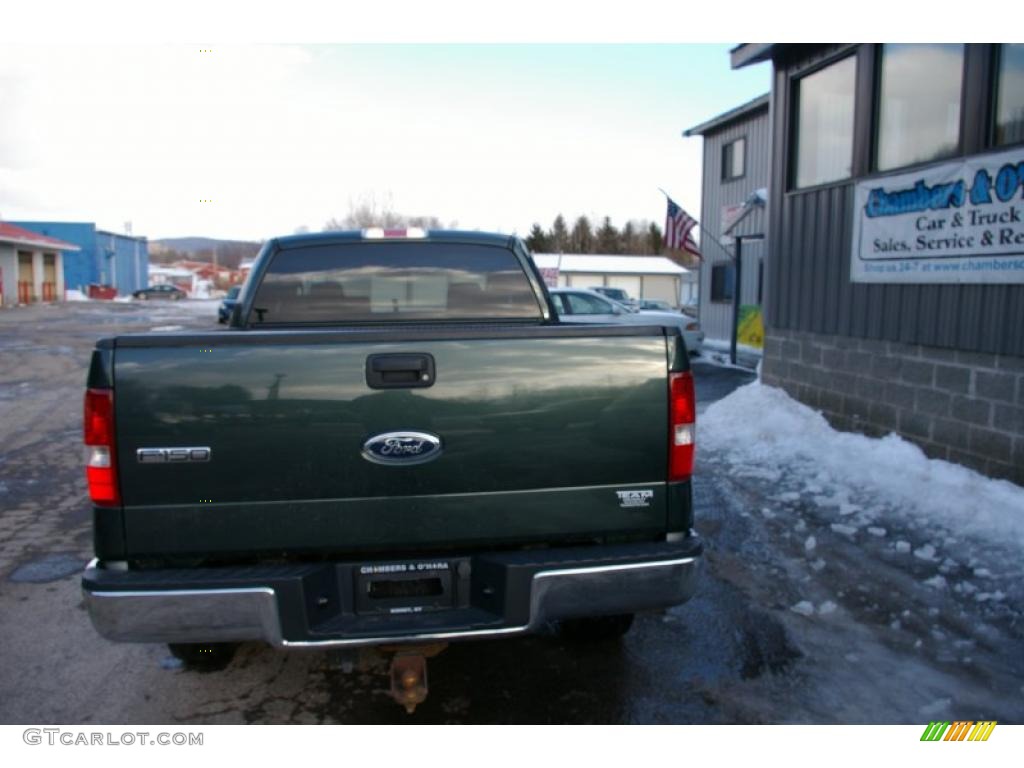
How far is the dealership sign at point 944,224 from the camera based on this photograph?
6.00 m

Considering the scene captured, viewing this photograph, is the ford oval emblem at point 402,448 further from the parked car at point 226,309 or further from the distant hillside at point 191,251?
the distant hillside at point 191,251

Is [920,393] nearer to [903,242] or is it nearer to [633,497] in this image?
[903,242]

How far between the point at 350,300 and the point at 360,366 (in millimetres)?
1604

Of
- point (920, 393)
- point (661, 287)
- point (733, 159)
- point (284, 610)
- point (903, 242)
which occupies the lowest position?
point (284, 610)

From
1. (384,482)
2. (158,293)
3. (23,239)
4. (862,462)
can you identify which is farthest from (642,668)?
(158,293)

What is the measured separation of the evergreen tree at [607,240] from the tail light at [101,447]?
85169mm

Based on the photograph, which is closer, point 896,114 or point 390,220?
point 896,114

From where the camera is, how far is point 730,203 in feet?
73.3

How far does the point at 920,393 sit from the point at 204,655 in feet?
19.8

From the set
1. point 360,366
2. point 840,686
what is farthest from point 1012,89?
point 360,366

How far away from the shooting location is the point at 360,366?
2.79m

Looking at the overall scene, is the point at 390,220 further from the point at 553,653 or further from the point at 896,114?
the point at 553,653

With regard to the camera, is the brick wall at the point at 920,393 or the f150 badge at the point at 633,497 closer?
the f150 badge at the point at 633,497

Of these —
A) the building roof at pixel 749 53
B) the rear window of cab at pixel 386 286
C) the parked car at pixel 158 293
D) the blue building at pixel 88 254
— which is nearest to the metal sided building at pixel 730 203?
the building roof at pixel 749 53
